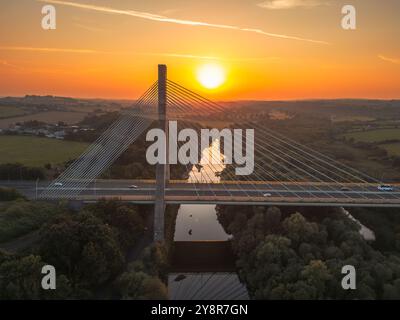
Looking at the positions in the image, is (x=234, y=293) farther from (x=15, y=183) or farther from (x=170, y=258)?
(x=15, y=183)

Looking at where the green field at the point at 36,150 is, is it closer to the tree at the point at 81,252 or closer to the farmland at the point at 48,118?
the farmland at the point at 48,118

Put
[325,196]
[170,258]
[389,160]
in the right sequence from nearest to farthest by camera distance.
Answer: [170,258] < [325,196] < [389,160]

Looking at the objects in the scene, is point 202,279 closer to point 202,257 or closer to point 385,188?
point 202,257

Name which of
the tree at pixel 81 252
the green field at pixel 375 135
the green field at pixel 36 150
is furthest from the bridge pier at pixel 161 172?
the green field at pixel 375 135

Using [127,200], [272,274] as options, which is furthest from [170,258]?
[272,274]

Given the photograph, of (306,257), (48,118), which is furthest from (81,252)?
(48,118)
